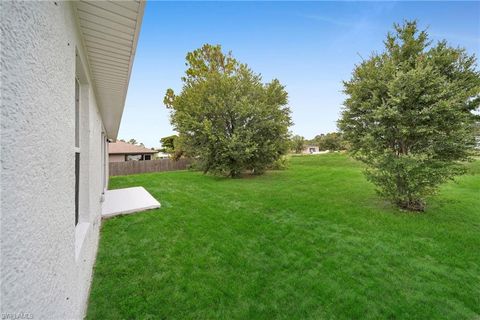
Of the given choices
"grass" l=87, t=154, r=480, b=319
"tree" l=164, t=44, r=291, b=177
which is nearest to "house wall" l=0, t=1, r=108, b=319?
"grass" l=87, t=154, r=480, b=319

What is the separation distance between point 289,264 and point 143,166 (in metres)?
19.1

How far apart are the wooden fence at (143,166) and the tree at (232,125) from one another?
8.12m

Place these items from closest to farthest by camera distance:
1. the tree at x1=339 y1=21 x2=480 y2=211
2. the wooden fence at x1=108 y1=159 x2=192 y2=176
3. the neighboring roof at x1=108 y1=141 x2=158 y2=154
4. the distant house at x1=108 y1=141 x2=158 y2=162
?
1. the tree at x1=339 y1=21 x2=480 y2=211
2. the wooden fence at x1=108 y1=159 x2=192 y2=176
3. the distant house at x1=108 y1=141 x2=158 y2=162
4. the neighboring roof at x1=108 y1=141 x2=158 y2=154

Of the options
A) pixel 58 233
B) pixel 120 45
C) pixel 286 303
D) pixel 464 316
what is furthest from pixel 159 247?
pixel 464 316

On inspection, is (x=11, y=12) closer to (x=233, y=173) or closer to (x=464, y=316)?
(x=464, y=316)

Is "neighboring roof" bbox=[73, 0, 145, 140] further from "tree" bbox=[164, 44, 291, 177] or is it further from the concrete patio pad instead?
"tree" bbox=[164, 44, 291, 177]

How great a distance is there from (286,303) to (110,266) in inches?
101

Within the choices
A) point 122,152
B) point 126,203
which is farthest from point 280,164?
point 122,152

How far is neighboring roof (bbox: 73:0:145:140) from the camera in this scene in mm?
1831

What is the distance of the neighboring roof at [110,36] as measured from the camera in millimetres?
1831

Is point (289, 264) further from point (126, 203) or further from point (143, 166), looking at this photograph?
point (143, 166)

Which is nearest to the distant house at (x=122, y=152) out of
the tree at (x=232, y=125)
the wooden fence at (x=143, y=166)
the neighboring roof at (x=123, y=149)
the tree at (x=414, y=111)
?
the neighboring roof at (x=123, y=149)

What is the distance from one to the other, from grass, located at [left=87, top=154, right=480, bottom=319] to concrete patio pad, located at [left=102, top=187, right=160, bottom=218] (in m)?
0.34

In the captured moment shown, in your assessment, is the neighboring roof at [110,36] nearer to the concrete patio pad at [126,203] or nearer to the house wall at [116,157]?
the concrete patio pad at [126,203]
